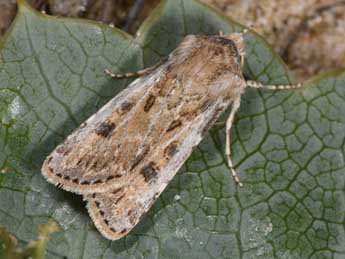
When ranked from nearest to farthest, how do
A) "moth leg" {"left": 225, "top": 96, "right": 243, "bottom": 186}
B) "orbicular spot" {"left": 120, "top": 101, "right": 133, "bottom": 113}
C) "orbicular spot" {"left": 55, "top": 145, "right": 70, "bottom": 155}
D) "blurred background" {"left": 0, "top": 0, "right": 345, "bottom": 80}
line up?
1. "orbicular spot" {"left": 55, "top": 145, "right": 70, "bottom": 155}
2. "orbicular spot" {"left": 120, "top": 101, "right": 133, "bottom": 113}
3. "moth leg" {"left": 225, "top": 96, "right": 243, "bottom": 186}
4. "blurred background" {"left": 0, "top": 0, "right": 345, "bottom": 80}

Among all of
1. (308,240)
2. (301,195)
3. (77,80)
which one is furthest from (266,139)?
(77,80)

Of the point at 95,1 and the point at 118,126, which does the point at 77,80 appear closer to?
the point at 118,126

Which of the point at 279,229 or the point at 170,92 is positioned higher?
the point at 170,92

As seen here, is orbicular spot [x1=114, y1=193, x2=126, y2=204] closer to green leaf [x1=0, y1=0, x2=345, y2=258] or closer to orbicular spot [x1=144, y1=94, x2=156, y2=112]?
green leaf [x1=0, y1=0, x2=345, y2=258]

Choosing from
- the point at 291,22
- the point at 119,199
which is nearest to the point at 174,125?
the point at 119,199

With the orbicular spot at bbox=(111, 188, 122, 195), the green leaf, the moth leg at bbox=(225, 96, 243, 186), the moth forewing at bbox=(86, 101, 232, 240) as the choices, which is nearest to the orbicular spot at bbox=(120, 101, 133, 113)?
the green leaf

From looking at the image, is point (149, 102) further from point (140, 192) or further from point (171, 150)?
point (140, 192)

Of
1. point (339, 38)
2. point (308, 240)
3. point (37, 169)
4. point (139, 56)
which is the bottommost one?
point (308, 240)
